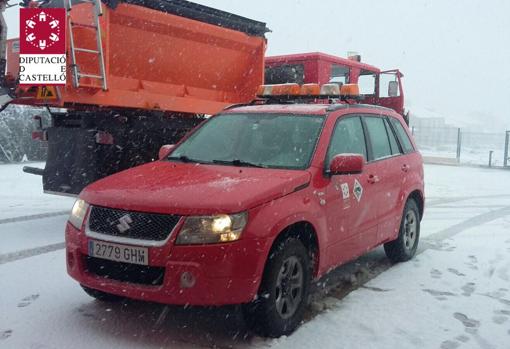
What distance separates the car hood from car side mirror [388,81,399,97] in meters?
8.07

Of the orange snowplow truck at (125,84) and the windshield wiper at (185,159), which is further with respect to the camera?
the orange snowplow truck at (125,84)

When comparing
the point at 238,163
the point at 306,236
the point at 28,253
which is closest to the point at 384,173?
the point at 306,236

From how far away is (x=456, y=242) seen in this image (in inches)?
276

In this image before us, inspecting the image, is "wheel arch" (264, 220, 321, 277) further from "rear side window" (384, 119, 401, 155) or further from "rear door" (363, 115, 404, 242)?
"rear side window" (384, 119, 401, 155)

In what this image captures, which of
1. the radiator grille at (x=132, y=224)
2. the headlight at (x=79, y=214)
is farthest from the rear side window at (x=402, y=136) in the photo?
the headlight at (x=79, y=214)

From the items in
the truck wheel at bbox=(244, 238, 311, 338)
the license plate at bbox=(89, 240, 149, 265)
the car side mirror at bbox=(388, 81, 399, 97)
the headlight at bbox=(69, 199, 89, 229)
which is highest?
the car side mirror at bbox=(388, 81, 399, 97)

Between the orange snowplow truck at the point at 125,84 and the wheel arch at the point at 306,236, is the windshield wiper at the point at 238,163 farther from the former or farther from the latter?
the orange snowplow truck at the point at 125,84

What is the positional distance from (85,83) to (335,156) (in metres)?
3.84

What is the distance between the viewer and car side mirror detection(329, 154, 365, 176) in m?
4.20

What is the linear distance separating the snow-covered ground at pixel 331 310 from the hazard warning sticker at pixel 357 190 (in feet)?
A: 2.89

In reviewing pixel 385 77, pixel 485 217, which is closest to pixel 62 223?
pixel 485 217

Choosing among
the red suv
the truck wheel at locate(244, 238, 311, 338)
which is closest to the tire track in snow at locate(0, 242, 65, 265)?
the red suv

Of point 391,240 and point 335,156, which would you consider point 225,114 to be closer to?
point 335,156

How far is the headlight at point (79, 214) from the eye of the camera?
3.86 metres
